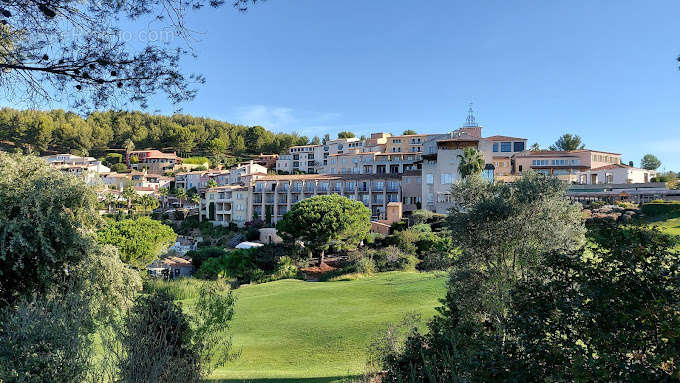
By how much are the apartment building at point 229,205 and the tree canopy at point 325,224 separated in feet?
98.9

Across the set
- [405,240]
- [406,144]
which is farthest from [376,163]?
[405,240]

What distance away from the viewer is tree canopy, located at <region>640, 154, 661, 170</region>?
92.4 metres

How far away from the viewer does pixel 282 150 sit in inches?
Result: 5404

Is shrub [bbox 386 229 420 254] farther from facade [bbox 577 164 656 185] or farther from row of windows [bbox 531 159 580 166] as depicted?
facade [bbox 577 164 656 185]

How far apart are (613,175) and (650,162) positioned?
3377cm

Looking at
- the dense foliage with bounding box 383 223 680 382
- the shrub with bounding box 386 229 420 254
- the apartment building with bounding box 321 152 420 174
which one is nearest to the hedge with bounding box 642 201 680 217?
the shrub with bounding box 386 229 420 254

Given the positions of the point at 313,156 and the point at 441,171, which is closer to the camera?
the point at 441,171

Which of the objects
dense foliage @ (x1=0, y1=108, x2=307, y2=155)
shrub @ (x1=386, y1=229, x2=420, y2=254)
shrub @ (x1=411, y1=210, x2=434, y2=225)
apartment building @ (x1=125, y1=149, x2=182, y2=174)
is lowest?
shrub @ (x1=386, y1=229, x2=420, y2=254)

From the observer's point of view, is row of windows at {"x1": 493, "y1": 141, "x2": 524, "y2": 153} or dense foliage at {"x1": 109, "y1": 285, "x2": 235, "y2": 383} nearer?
dense foliage at {"x1": 109, "y1": 285, "x2": 235, "y2": 383}

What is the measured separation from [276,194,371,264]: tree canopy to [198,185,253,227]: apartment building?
30.1 metres

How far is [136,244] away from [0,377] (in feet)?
Answer: 110

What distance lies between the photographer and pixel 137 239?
39.8 metres

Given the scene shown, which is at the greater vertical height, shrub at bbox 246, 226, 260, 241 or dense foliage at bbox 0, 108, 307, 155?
dense foliage at bbox 0, 108, 307, 155

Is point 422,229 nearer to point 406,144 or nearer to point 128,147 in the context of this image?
point 406,144
